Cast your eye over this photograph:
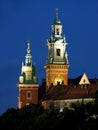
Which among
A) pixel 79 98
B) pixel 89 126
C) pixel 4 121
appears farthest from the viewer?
pixel 79 98

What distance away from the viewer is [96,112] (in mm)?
140000

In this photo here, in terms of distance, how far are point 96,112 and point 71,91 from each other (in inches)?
2049

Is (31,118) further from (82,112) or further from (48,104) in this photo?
(48,104)

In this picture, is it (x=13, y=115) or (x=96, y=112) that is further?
(x=13, y=115)

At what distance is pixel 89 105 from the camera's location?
144 m

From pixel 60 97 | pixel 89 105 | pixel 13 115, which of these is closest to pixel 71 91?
pixel 60 97

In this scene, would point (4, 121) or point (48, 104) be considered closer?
point (4, 121)

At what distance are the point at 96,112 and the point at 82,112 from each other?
2.16 metres

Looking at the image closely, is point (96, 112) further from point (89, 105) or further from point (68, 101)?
point (68, 101)

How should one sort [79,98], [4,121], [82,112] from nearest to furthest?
[82,112], [4,121], [79,98]

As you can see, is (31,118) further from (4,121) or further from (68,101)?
(68,101)

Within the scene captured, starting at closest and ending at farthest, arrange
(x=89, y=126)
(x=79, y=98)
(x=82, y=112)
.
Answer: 1. (x=89, y=126)
2. (x=82, y=112)
3. (x=79, y=98)

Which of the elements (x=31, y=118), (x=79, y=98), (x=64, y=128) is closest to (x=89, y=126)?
(x=64, y=128)

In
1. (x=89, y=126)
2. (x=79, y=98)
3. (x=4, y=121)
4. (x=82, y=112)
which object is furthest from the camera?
(x=79, y=98)
